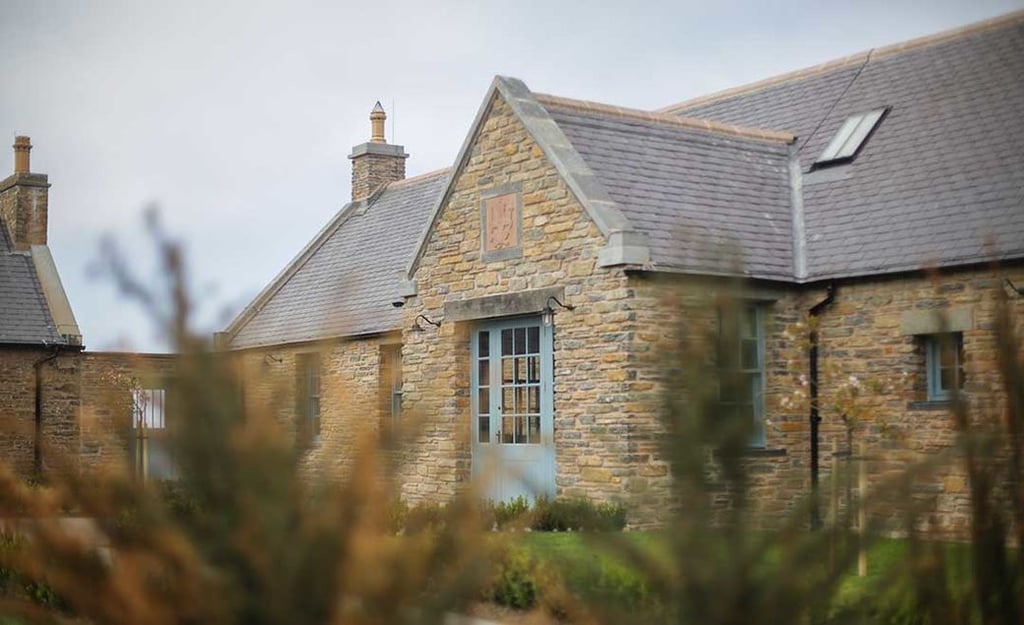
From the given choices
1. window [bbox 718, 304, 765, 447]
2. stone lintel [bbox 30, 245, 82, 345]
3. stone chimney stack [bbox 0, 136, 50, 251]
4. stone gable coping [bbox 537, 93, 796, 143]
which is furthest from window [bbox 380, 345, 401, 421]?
window [bbox 718, 304, 765, 447]

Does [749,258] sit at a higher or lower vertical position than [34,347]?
higher

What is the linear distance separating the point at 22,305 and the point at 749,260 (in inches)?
697

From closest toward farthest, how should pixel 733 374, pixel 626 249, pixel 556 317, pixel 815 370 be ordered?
pixel 733 374 → pixel 626 249 → pixel 556 317 → pixel 815 370

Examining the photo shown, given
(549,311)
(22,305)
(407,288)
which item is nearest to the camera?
(549,311)

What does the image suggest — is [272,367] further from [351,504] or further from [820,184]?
[820,184]

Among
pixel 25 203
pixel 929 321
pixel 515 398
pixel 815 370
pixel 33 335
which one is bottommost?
pixel 515 398

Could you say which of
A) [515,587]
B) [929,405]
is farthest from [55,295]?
[515,587]

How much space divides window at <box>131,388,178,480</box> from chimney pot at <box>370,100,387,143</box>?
88.8ft

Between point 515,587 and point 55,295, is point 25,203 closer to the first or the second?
point 55,295

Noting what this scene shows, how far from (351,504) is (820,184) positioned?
16.0 metres

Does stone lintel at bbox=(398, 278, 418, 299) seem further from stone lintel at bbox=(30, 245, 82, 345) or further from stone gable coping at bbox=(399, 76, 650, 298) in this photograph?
stone lintel at bbox=(30, 245, 82, 345)

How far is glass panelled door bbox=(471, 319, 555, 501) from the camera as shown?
55.5 ft

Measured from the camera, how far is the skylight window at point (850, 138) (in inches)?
715

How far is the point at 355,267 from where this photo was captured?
24.5 metres
